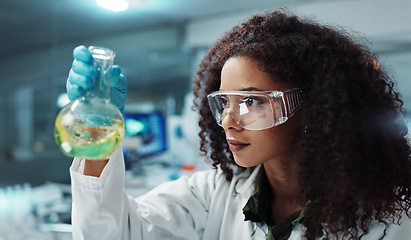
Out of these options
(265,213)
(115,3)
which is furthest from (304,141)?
(115,3)

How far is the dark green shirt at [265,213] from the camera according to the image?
1.11m

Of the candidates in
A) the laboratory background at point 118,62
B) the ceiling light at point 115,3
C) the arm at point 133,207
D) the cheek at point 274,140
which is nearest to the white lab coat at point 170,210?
the arm at point 133,207

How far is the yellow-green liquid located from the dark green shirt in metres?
0.60

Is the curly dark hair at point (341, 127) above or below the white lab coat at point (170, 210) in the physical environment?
above

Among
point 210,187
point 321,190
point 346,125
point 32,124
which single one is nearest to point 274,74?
point 346,125

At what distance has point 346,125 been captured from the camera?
0.95m

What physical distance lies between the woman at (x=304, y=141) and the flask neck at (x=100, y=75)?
13cm

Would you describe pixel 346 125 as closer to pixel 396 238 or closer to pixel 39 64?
pixel 396 238

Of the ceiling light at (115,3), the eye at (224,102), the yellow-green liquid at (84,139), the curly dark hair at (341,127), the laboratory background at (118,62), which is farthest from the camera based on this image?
the ceiling light at (115,3)

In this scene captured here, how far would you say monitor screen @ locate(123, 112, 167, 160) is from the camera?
3064mm

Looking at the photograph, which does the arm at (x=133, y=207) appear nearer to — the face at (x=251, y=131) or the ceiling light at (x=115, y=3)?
the face at (x=251, y=131)

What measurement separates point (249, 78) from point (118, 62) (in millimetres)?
3701

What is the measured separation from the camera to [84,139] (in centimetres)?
74

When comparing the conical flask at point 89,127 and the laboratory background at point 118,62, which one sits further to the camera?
the laboratory background at point 118,62
